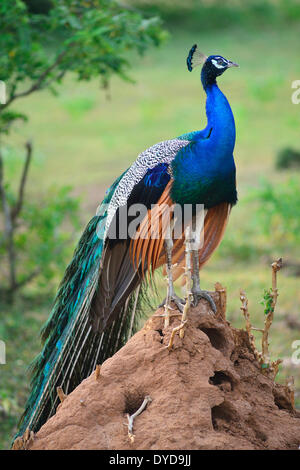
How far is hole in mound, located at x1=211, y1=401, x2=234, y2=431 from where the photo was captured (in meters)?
2.86

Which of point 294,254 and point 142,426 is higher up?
point 294,254

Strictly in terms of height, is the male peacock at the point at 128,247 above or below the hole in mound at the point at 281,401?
above

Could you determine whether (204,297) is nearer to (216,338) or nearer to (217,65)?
(216,338)

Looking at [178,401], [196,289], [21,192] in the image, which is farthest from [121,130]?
[178,401]

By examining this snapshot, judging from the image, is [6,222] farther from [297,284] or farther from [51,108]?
[51,108]

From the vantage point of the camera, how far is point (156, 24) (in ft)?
18.7

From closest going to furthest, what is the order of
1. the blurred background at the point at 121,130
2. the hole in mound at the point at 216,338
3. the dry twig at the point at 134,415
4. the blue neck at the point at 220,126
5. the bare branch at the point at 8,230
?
the dry twig at the point at 134,415, the hole in mound at the point at 216,338, the blue neck at the point at 220,126, the blurred background at the point at 121,130, the bare branch at the point at 8,230

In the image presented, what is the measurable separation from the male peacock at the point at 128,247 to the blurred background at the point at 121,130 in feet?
1.88

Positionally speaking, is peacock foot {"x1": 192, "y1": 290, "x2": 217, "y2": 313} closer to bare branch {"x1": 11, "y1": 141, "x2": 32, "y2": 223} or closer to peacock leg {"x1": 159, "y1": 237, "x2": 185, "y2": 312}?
peacock leg {"x1": 159, "y1": 237, "x2": 185, "y2": 312}

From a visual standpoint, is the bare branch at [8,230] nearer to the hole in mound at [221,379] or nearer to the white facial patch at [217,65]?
the white facial patch at [217,65]

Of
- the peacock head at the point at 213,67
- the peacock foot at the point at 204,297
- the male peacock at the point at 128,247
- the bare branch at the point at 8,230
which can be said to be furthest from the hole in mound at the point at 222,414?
the bare branch at the point at 8,230

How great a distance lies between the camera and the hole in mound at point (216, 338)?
3245mm
